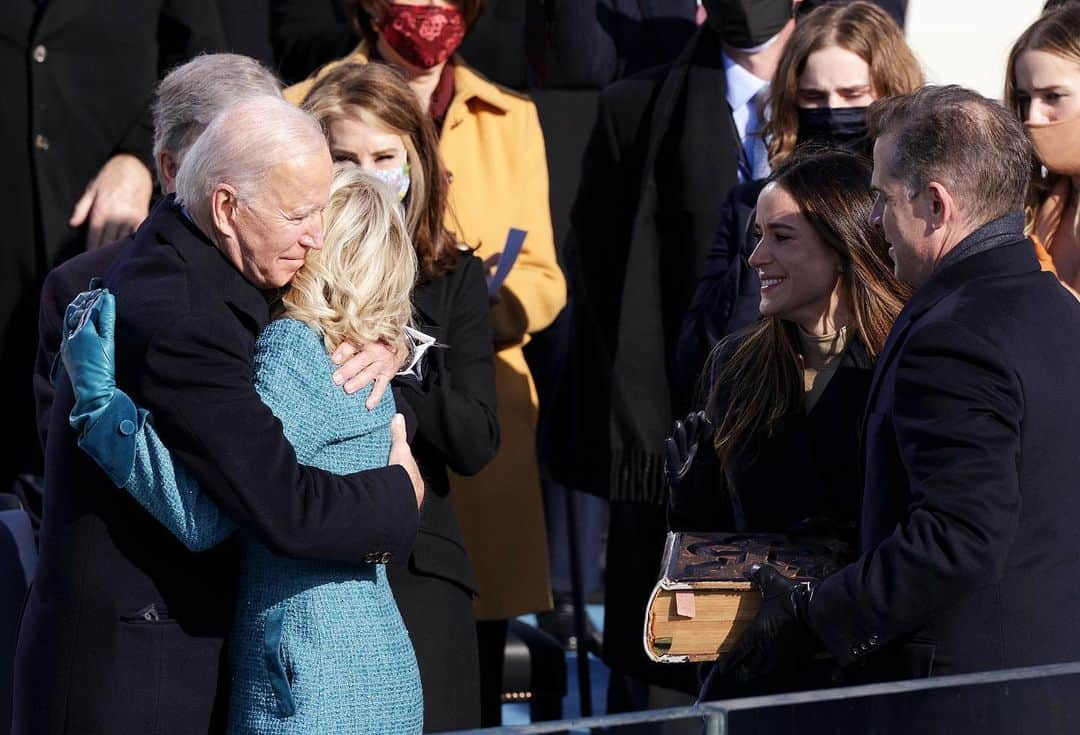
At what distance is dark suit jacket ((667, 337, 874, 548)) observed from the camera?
9.91ft

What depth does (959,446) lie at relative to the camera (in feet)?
8.06

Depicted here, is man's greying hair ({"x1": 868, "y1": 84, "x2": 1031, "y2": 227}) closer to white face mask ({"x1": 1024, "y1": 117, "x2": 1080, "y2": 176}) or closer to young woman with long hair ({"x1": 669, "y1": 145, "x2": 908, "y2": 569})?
young woman with long hair ({"x1": 669, "y1": 145, "x2": 908, "y2": 569})

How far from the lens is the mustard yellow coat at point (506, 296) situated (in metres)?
3.97

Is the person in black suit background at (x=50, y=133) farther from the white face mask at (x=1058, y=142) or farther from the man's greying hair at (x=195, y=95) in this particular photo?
the white face mask at (x=1058, y=142)

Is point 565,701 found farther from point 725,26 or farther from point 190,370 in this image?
point 190,370

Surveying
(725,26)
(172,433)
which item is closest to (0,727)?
(172,433)

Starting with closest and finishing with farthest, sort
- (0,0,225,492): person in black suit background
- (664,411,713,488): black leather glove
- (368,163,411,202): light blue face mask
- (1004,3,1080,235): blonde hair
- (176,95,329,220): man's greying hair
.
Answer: (176,95,329,220): man's greying hair → (664,411,713,488): black leather glove → (368,163,411,202): light blue face mask → (1004,3,1080,235): blonde hair → (0,0,225,492): person in black suit background

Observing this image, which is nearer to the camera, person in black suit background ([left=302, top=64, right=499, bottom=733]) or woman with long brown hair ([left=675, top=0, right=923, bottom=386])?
person in black suit background ([left=302, top=64, right=499, bottom=733])

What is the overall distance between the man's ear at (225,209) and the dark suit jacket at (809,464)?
103cm

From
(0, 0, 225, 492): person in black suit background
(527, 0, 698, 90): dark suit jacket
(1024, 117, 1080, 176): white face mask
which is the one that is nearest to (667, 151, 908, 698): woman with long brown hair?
(1024, 117, 1080, 176): white face mask

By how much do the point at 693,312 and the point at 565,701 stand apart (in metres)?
1.92

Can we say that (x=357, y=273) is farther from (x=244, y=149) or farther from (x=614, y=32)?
(x=614, y=32)

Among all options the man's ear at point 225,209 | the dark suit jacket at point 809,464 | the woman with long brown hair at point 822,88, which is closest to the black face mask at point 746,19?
the woman with long brown hair at point 822,88

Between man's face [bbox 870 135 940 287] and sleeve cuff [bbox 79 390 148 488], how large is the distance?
1.23 meters
